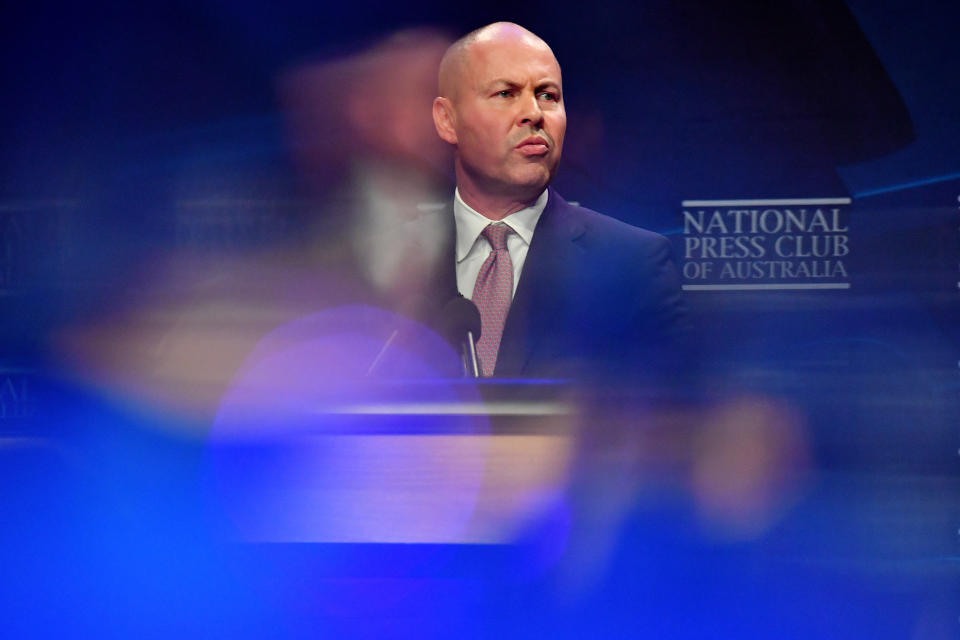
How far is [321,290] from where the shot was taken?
5.37 feet

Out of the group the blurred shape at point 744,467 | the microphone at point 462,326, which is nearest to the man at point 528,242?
the microphone at point 462,326

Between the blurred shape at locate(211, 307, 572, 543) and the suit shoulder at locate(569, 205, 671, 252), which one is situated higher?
the suit shoulder at locate(569, 205, 671, 252)

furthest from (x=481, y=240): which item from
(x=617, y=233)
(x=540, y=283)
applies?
(x=617, y=233)

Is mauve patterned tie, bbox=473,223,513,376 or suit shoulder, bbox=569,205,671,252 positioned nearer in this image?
mauve patterned tie, bbox=473,223,513,376

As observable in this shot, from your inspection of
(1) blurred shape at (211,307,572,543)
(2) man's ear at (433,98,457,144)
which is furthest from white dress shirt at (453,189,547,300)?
(1) blurred shape at (211,307,572,543)

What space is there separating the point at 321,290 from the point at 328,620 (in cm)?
90

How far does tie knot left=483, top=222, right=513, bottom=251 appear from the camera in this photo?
1.54 m

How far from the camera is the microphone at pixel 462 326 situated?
1.26 meters

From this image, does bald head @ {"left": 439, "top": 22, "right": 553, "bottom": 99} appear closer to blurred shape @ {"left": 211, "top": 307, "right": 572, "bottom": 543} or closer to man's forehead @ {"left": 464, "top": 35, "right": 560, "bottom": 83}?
man's forehead @ {"left": 464, "top": 35, "right": 560, "bottom": 83}

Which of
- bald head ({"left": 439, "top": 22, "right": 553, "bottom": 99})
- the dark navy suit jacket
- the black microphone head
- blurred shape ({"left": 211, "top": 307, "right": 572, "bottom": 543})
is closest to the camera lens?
blurred shape ({"left": 211, "top": 307, "right": 572, "bottom": 543})

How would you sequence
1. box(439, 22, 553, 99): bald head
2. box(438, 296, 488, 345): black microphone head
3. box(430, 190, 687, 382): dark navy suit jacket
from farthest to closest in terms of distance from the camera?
1. box(439, 22, 553, 99): bald head
2. box(430, 190, 687, 382): dark navy suit jacket
3. box(438, 296, 488, 345): black microphone head

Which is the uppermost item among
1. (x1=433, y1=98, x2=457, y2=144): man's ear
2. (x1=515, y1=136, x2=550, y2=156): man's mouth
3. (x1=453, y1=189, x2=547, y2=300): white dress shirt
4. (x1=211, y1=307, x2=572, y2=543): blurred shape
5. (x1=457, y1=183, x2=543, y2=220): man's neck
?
(x1=433, y1=98, x2=457, y2=144): man's ear

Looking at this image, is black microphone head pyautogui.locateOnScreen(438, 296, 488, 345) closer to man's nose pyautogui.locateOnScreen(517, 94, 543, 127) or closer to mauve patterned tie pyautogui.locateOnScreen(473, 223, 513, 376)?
mauve patterned tie pyautogui.locateOnScreen(473, 223, 513, 376)

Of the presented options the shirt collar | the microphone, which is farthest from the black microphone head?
the shirt collar
